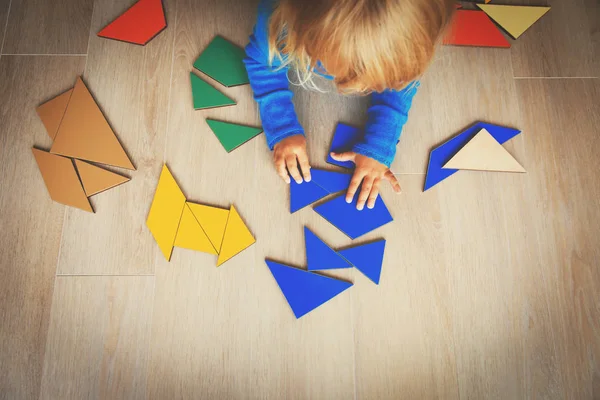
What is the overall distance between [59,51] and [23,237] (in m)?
0.44

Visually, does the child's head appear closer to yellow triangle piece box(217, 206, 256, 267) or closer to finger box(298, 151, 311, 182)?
finger box(298, 151, 311, 182)

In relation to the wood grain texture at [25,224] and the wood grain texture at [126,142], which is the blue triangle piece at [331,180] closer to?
the wood grain texture at [126,142]

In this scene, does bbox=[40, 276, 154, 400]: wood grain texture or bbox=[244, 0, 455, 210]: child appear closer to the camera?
bbox=[244, 0, 455, 210]: child

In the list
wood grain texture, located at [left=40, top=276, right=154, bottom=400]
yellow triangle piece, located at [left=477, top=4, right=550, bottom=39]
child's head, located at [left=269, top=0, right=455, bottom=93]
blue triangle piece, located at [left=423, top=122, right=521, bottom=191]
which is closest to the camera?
child's head, located at [left=269, top=0, right=455, bottom=93]

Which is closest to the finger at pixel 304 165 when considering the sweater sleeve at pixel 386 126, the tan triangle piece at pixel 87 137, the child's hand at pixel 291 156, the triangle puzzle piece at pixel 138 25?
the child's hand at pixel 291 156

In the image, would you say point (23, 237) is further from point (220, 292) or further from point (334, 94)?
point (334, 94)

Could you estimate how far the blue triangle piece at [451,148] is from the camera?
0.94m

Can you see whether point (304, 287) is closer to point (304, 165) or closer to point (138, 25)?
point (304, 165)

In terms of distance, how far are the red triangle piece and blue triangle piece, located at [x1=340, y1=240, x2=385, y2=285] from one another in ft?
1.72

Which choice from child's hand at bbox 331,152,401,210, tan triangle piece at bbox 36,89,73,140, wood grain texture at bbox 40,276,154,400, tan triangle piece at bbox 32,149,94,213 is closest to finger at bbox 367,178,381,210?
child's hand at bbox 331,152,401,210

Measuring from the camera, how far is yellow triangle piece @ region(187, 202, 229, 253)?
0.89m

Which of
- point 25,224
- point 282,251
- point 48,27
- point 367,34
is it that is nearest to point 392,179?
point 282,251

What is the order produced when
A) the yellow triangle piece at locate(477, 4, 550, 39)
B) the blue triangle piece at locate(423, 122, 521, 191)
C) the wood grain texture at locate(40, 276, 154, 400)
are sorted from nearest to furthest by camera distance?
the wood grain texture at locate(40, 276, 154, 400)
the blue triangle piece at locate(423, 122, 521, 191)
the yellow triangle piece at locate(477, 4, 550, 39)

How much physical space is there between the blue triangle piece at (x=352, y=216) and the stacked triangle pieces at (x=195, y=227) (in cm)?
17
